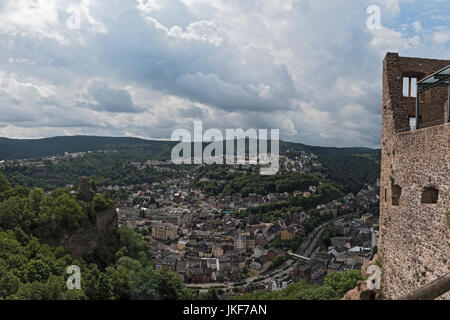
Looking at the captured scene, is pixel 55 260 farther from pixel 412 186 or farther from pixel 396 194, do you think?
pixel 412 186

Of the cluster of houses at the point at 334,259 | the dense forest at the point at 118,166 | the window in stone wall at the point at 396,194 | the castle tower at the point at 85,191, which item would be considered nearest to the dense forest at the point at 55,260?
the castle tower at the point at 85,191

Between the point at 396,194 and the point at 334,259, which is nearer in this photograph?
the point at 396,194

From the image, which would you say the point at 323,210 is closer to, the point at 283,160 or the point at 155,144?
the point at 283,160

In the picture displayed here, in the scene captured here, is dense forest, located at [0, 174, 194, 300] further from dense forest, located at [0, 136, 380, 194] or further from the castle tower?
dense forest, located at [0, 136, 380, 194]

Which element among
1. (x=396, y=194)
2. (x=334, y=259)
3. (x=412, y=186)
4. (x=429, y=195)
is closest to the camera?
(x=429, y=195)

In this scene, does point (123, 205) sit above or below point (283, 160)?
below

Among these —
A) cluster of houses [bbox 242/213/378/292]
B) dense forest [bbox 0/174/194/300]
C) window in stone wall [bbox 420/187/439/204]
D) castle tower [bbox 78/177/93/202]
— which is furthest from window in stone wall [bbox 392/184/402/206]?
cluster of houses [bbox 242/213/378/292]

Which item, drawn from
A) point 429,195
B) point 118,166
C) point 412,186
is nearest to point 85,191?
point 412,186
